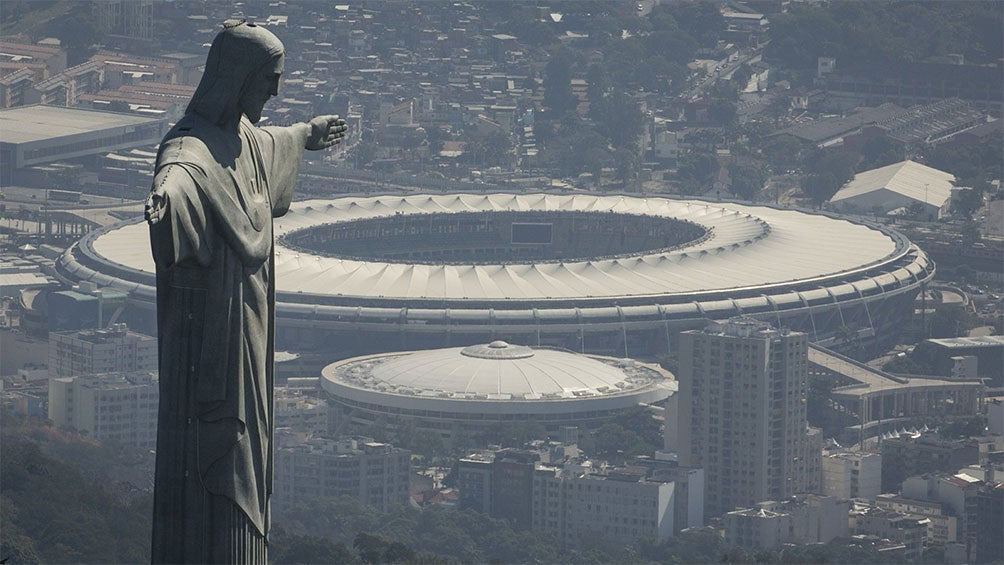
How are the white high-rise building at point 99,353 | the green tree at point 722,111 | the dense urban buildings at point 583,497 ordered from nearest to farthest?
1. the dense urban buildings at point 583,497
2. the white high-rise building at point 99,353
3. the green tree at point 722,111

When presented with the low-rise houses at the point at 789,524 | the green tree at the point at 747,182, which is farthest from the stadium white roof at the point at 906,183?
the low-rise houses at the point at 789,524

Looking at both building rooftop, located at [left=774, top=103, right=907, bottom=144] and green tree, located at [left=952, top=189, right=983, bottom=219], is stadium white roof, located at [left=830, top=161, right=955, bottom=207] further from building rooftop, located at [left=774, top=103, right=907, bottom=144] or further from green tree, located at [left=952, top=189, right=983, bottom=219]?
building rooftop, located at [left=774, top=103, right=907, bottom=144]

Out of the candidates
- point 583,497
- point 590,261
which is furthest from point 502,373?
point 590,261

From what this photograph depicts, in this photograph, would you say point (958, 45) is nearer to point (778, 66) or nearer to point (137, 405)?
point (778, 66)

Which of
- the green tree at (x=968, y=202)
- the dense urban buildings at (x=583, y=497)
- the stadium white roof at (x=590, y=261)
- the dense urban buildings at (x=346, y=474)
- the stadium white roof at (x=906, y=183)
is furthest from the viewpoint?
the stadium white roof at (x=906, y=183)

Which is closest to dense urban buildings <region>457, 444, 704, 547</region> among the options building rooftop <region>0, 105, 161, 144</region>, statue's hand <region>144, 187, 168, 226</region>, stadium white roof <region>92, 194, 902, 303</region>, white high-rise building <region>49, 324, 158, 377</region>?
white high-rise building <region>49, 324, 158, 377</region>

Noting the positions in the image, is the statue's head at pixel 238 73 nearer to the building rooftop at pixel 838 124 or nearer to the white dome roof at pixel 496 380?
the white dome roof at pixel 496 380

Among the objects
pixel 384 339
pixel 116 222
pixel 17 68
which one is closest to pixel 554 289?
pixel 384 339

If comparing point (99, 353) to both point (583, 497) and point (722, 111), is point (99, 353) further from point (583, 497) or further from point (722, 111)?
point (722, 111)
